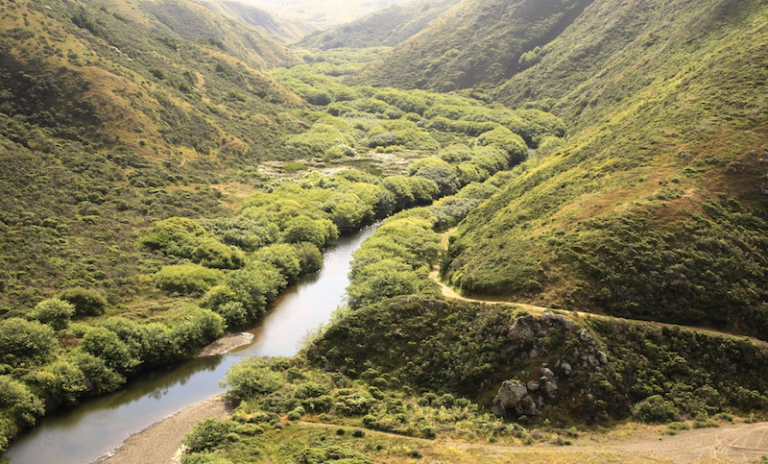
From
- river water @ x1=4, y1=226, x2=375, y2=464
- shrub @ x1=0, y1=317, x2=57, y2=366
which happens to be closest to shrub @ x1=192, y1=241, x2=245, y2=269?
river water @ x1=4, y1=226, x2=375, y2=464

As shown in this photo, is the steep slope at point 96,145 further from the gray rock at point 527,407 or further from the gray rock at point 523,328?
the gray rock at point 527,407

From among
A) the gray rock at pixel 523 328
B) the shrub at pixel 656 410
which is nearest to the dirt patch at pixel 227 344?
the gray rock at pixel 523 328

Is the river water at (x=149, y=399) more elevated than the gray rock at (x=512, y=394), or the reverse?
the river water at (x=149, y=399)

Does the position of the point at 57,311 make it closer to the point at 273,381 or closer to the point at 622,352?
the point at 273,381

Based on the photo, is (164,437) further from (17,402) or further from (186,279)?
(186,279)

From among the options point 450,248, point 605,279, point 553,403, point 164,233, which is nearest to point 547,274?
point 605,279

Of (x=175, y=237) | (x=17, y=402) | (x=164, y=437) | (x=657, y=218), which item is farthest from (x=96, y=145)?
(x=657, y=218)

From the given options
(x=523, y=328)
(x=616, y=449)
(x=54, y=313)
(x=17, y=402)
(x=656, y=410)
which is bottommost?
(x=616, y=449)
